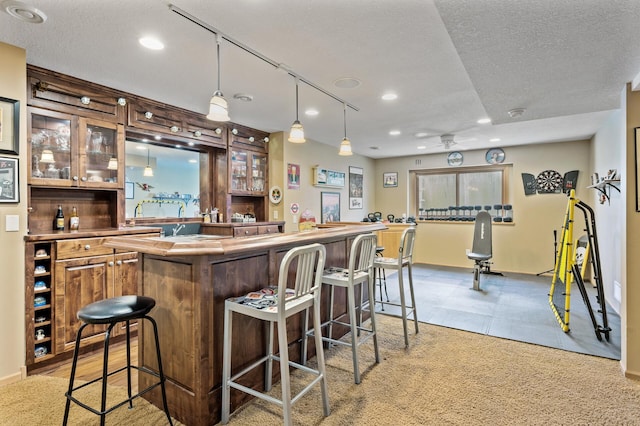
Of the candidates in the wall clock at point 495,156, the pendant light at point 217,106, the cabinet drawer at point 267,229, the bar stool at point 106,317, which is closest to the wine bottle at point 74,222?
the bar stool at point 106,317

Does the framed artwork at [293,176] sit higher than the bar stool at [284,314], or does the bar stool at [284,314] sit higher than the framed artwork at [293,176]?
the framed artwork at [293,176]

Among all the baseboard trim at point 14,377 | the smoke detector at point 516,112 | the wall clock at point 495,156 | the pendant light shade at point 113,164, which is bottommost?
the baseboard trim at point 14,377

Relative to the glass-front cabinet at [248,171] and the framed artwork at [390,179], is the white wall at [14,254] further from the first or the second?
the framed artwork at [390,179]

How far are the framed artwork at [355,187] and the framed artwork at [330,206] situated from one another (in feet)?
2.01

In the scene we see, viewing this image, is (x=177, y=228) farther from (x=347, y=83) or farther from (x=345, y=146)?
(x=347, y=83)

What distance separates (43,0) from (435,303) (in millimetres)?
4618

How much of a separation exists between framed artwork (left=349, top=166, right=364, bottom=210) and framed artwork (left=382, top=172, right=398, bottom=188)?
71 centimetres

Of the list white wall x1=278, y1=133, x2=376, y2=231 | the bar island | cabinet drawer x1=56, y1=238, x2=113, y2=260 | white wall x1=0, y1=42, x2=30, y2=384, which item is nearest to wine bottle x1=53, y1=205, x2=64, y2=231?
cabinet drawer x1=56, y1=238, x2=113, y2=260

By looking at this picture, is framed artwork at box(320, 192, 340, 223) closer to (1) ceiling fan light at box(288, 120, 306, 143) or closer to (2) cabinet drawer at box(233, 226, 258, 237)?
(2) cabinet drawer at box(233, 226, 258, 237)

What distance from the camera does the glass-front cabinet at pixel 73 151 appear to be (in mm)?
2848

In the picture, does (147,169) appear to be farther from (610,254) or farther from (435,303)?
(610,254)

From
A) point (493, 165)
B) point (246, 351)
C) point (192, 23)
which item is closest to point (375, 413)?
point (246, 351)

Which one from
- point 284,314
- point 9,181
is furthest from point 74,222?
point 284,314

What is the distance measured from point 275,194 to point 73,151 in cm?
265
